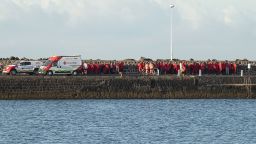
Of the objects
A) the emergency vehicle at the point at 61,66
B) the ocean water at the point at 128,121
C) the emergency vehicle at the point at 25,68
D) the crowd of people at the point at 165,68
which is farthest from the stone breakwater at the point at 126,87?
the crowd of people at the point at 165,68

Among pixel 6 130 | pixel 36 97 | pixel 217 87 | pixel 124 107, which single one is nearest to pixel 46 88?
pixel 36 97

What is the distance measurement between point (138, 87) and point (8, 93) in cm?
1238

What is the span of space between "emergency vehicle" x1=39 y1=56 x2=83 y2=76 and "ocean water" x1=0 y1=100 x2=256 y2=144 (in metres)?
9.12

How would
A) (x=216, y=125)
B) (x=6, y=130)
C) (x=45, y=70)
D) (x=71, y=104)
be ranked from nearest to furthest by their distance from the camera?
(x=6, y=130), (x=216, y=125), (x=71, y=104), (x=45, y=70)

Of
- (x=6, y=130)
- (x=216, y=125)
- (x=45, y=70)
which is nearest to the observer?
(x=6, y=130)

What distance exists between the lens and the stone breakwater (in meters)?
98.1

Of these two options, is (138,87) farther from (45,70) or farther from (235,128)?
(235,128)

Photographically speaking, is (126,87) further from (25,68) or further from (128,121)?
(128,121)

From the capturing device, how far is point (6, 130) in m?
75.6

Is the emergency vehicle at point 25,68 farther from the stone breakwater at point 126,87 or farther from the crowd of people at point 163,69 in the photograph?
the stone breakwater at point 126,87

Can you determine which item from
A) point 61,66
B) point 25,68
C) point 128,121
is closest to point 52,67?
point 61,66

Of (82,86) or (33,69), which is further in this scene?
(33,69)

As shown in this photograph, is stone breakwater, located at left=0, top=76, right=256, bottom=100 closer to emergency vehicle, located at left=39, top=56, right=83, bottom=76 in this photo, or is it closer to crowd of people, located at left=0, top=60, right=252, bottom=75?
emergency vehicle, located at left=39, top=56, right=83, bottom=76

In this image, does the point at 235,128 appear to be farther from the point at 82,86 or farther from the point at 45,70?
the point at 45,70
